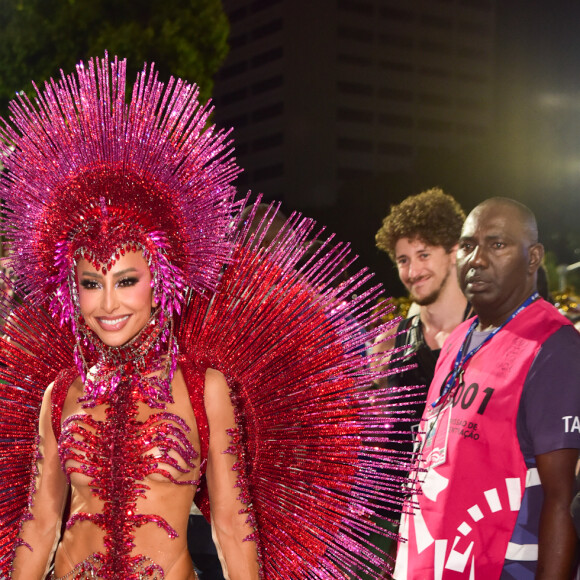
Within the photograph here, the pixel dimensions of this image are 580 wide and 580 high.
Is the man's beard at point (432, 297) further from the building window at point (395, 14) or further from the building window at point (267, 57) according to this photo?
the building window at point (395, 14)

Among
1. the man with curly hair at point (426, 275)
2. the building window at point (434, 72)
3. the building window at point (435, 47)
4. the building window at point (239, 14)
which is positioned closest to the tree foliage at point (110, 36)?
the man with curly hair at point (426, 275)

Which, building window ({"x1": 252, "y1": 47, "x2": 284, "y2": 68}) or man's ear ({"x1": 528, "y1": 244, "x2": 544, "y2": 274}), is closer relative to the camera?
man's ear ({"x1": 528, "y1": 244, "x2": 544, "y2": 274})

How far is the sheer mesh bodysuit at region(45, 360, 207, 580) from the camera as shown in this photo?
99.0 inches

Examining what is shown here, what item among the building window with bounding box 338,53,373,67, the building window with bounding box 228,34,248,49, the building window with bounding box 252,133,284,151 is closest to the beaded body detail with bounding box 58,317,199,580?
the building window with bounding box 252,133,284,151

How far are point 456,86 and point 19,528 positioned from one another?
87173 millimetres

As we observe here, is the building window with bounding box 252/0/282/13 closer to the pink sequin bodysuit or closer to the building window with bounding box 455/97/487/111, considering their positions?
the building window with bounding box 455/97/487/111

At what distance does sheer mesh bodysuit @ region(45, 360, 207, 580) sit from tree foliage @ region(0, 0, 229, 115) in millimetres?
12439

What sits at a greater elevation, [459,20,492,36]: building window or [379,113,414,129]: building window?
[459,20,492,36]: building window

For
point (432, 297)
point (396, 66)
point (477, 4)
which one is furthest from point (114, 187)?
point (477, 4)

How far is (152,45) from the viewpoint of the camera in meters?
14.8

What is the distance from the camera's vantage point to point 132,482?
2543 mm

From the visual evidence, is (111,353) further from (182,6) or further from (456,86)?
(456,86)

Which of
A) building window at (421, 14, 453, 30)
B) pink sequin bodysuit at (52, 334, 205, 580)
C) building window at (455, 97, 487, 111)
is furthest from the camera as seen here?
building window at (455, 97, 487, 111)

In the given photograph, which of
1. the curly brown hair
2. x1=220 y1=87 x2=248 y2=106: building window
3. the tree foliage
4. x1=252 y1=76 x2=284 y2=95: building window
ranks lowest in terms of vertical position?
the curly brown hair
